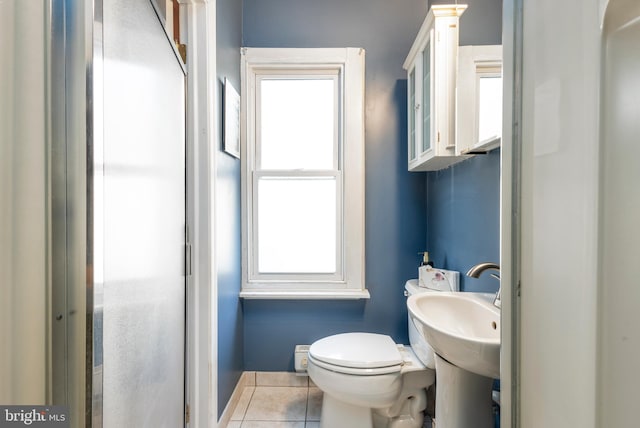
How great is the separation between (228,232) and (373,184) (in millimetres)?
961

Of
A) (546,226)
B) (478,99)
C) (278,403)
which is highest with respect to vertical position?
(478,99)

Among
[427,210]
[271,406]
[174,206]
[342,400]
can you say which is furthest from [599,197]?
[271,406]

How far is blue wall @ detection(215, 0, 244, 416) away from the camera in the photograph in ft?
5.08

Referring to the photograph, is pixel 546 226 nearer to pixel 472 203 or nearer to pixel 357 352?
Result: pixel 472 203

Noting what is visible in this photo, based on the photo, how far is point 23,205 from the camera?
1.59ft

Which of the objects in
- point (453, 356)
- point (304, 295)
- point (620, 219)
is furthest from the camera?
point (304, 295)

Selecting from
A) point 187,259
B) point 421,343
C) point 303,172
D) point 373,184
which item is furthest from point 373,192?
point 187,259

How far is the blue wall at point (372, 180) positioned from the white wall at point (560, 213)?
140 centimetres

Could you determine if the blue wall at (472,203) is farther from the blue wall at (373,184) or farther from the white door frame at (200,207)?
the white door frame at (200,207)

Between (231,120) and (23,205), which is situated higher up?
(231,120)

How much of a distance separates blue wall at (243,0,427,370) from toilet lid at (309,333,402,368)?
0.37m

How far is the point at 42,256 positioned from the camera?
1.66ft

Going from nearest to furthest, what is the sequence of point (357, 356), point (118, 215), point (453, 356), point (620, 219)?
point (620, 219)
point (118, 215)
point (453, 356)
point (357, 356)

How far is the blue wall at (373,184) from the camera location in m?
2.04
